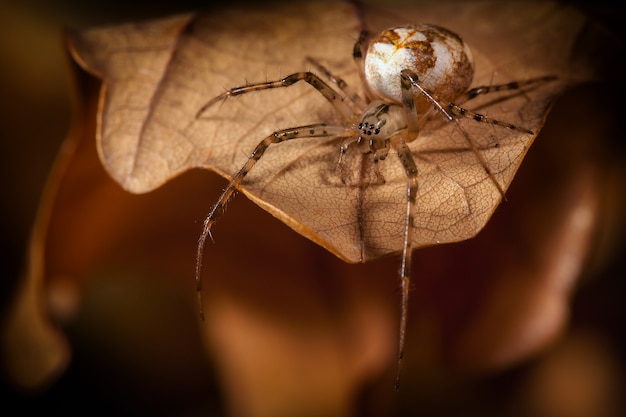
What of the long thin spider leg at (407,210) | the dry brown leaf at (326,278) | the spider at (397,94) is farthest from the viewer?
the dry brown leaf at (326,278)

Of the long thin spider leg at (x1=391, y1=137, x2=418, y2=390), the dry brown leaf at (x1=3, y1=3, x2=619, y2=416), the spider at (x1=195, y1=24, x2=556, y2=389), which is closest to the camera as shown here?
the long thin spider leg at (x1=391, y1=137, x2=418, y2=390)

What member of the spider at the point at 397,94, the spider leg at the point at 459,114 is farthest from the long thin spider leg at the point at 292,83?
the spider leg at the point at 459,114

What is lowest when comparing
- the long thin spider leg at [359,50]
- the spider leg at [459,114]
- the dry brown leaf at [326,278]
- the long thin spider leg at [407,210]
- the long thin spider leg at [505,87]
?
the dry brown leaf at [326,278]

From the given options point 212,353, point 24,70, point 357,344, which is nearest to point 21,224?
point 24,70

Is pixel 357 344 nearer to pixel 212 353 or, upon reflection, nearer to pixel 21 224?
pixel 212 353

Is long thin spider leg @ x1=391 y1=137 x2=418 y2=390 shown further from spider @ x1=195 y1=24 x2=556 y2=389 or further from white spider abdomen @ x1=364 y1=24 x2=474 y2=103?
white spider abdomen @ x1=364 y1=24 x2=474 y2=103

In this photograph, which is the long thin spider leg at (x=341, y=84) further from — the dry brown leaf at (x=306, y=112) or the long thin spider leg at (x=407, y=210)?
the long thin spider leg at (x=407, y=210)

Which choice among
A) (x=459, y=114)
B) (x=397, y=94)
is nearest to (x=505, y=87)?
(x=459, y=114)

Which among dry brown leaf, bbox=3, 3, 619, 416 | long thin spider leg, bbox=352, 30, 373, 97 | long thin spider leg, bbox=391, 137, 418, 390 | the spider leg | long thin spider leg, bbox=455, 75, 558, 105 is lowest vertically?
dry brown leaf, bbox=3, 3, 619, 416

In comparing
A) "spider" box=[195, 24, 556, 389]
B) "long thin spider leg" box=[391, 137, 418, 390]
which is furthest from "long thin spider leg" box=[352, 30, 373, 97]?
"long thin spider leg" box=[391, 137, 418, 390]
